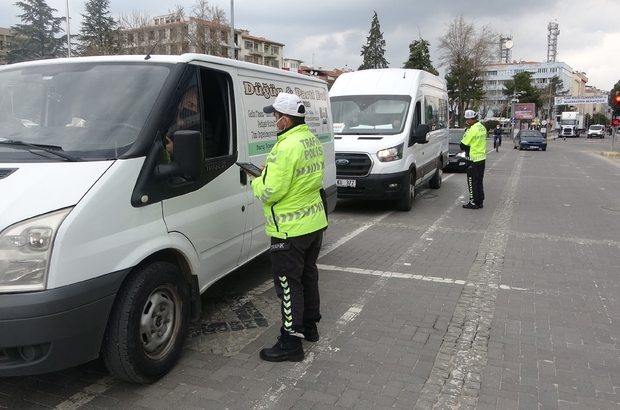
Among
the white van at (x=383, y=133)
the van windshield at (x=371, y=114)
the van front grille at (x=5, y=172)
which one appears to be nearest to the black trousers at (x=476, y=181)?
the white van at (x=383, y=133)

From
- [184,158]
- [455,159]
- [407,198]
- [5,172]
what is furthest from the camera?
[455,159]

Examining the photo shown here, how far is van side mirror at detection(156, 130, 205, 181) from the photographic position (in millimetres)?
3250

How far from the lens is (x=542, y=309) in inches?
196

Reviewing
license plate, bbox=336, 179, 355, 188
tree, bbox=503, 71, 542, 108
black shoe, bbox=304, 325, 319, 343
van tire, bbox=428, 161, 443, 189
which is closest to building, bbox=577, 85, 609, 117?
tree, bbox=503, 71, 542, 108

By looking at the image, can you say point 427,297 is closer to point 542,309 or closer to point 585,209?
point 542,309

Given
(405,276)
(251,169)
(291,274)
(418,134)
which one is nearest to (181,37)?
(418,134)

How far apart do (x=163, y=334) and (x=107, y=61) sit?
2.01m

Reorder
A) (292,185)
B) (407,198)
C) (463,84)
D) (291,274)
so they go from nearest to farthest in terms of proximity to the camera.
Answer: (292,185), (291,274), (407,198), (463,84)

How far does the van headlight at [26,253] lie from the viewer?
8.49ft

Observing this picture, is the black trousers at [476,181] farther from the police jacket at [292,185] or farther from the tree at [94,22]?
the tree at [94,22]

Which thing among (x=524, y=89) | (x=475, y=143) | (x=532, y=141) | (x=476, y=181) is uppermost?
(x=524, y=89)

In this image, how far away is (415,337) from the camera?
4289mm

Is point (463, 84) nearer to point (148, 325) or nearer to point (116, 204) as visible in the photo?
point (148, 325)

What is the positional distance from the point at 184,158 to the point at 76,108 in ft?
2.89
